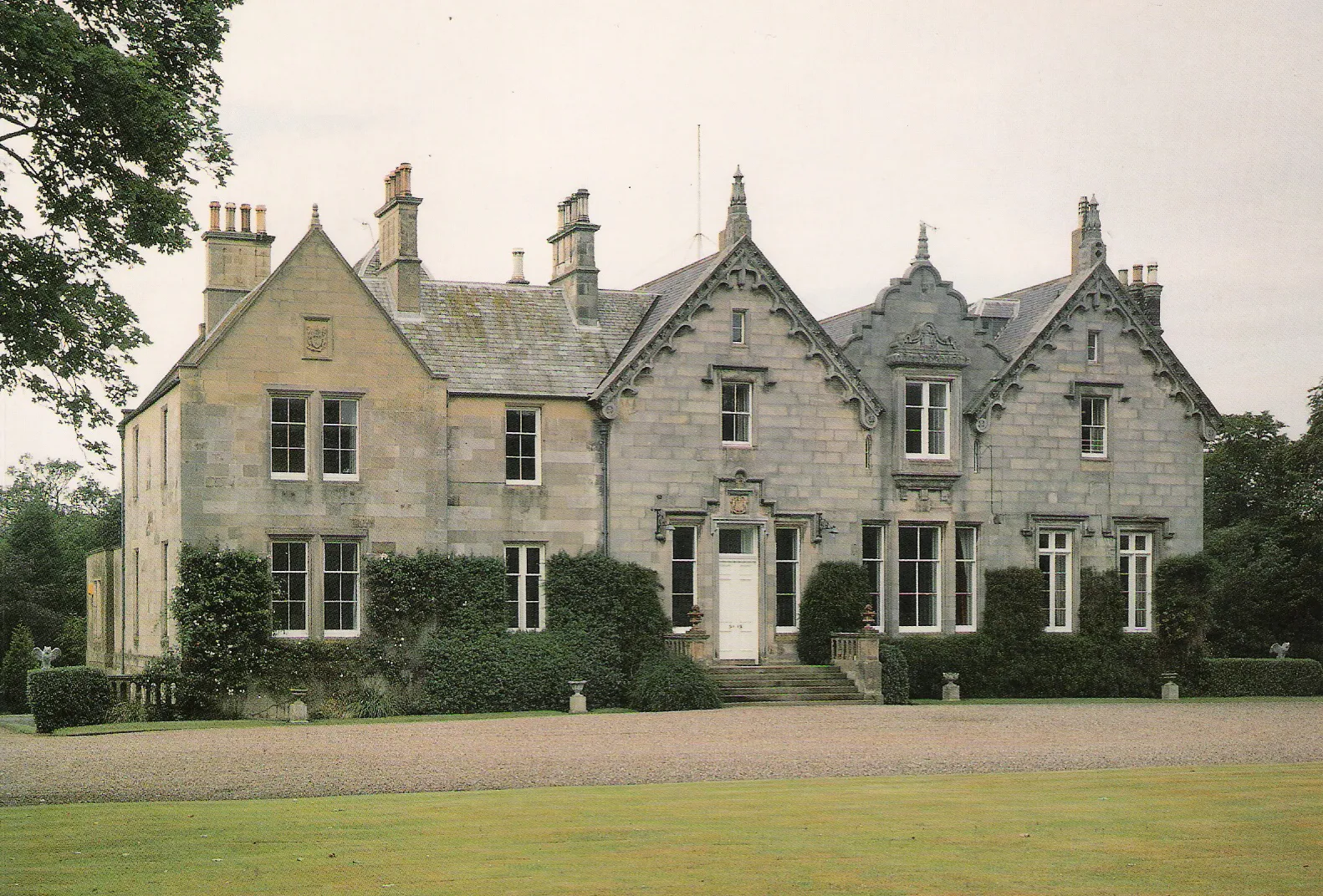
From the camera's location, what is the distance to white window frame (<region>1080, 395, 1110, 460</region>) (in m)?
38.5

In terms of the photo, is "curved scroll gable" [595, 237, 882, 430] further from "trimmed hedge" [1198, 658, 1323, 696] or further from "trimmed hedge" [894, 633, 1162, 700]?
"trimmed hedge" [1198, 658, 1323, 696]

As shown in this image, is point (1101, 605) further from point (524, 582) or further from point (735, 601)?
point (524, 582)

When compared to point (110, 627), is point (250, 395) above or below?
above

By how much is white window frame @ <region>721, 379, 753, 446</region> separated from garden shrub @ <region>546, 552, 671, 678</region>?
3.84 metres

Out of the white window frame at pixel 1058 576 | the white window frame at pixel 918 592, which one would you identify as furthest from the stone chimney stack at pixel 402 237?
the white window frame at pixel 1058 576

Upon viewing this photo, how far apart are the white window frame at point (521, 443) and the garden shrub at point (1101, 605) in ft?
41.8

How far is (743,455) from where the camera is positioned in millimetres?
35406

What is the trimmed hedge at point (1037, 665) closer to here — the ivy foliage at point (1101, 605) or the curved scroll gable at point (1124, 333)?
the ivy foliage at point (1101, 605)

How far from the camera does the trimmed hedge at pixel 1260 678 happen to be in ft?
125

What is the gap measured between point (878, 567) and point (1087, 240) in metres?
9.43

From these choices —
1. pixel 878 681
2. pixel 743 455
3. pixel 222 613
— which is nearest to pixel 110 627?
pixel 222 613

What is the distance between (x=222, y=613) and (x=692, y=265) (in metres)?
13.2

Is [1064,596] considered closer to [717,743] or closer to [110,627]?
[717,743]

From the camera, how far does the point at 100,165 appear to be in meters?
23.0
